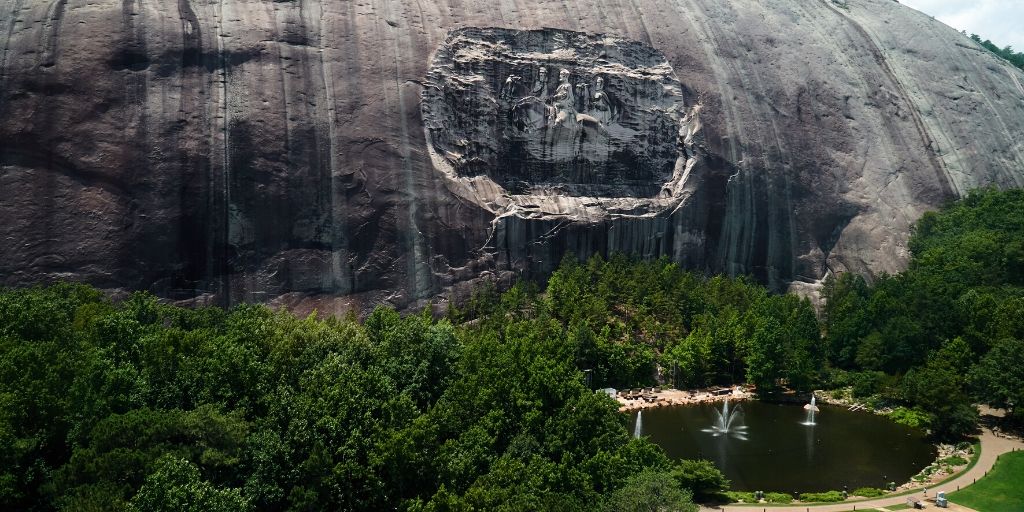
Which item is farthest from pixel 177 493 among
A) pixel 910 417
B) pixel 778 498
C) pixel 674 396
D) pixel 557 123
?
pixel 557 123

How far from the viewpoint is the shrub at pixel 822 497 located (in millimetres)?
26281

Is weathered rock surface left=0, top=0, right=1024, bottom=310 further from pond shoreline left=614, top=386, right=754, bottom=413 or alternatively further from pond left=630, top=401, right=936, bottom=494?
pond left=630, top=401, right=936, bottom=494

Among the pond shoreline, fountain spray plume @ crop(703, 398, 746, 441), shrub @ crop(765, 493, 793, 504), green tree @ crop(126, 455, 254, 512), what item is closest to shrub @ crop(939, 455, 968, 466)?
fountain spray plume @ crop(703, 398, 746, 441)

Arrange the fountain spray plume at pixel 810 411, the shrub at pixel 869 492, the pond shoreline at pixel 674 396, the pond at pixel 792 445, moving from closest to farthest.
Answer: the shrub at pixel 869 492
the pond at pixel 792 445
the fountain spray plume at pixel 810 411
the pond shoreline at pixel 674 396

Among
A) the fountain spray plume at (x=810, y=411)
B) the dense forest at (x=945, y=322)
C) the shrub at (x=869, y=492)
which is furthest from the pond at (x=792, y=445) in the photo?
the dense forest at (x=945, y=322)

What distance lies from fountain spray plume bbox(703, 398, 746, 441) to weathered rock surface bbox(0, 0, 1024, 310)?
1561 cm

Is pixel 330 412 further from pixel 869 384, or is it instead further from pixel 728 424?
pixel 869 384

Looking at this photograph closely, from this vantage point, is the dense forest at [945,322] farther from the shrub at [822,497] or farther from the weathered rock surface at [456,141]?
the shrub at [822,497]

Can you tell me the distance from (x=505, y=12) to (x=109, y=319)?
121 feet

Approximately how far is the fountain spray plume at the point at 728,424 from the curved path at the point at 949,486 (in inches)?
315

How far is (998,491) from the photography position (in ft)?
89.8

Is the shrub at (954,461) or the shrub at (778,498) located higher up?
the shrub at (778,498)

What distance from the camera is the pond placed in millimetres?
29125

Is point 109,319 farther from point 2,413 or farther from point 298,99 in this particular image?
point 298,99
